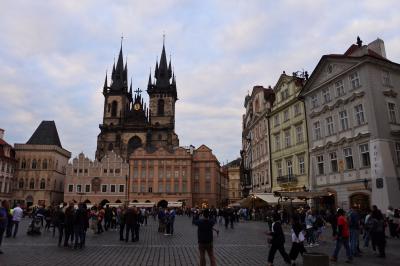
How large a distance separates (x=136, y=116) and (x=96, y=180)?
27314 mm

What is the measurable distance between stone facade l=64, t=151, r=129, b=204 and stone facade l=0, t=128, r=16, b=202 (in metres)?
10.5

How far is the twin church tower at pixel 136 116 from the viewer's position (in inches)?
3701

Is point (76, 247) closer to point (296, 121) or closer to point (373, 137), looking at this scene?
point (373, 137)

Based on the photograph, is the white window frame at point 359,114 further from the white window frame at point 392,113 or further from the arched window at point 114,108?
the arched window at point 114,108

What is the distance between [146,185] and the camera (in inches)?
3061

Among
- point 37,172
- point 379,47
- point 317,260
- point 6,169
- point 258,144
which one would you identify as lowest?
point 317,260

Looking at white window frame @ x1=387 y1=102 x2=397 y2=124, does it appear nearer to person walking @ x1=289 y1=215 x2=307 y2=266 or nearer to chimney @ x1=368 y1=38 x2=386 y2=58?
chimney @ x1=368 y1=38 x2=386 y2=58

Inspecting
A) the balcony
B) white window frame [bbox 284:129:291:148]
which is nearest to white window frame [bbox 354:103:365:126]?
the balcony

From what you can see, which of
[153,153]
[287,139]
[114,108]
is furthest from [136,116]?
[287,139]

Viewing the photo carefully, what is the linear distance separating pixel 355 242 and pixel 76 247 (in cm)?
1046

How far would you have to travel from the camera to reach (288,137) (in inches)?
1458

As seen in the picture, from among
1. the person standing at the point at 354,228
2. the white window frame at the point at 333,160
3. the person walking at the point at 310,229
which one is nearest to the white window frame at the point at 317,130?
the white window frame at the point at 333,160

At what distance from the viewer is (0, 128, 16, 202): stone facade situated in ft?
218

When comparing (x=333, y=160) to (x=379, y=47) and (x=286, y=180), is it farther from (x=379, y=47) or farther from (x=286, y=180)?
(x=379, y=47)
